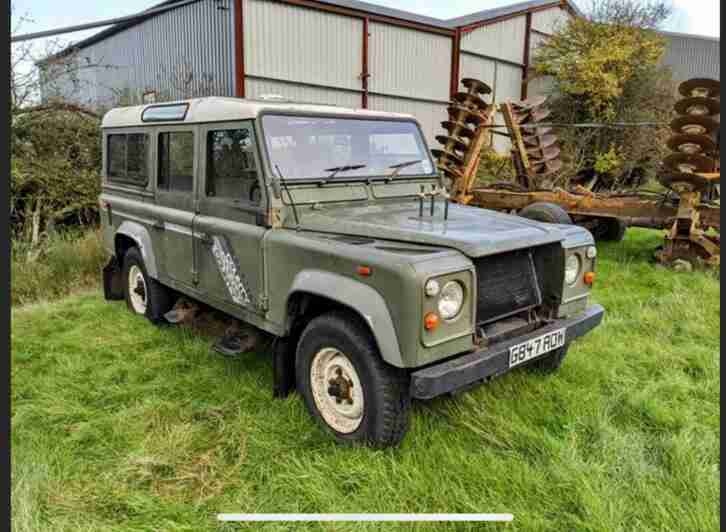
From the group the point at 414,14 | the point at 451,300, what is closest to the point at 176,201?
the point at 451,300

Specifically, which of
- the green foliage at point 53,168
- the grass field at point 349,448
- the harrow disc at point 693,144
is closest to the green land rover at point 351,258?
the grass field at point 349,448

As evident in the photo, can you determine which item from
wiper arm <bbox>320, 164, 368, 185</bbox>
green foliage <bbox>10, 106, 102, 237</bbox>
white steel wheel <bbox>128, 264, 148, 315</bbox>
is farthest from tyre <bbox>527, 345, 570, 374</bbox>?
green foliage <bbox>10, 106, 102, 237</bbox>

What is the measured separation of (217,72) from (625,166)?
10.3m

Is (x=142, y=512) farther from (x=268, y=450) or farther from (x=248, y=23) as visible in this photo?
(x=248, y=23)

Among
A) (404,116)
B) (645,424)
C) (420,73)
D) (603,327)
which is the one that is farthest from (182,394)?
(420,73)

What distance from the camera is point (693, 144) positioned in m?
6.77

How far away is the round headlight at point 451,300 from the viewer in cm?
279

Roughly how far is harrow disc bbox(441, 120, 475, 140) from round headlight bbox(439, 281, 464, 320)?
6705 millimetres

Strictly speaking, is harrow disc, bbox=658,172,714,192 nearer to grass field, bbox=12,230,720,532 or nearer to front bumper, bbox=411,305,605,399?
grass field, bbox=12,230,720,532

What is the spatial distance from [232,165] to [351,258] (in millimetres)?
1366

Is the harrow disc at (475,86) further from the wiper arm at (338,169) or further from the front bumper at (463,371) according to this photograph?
the front bumper at (463,371)

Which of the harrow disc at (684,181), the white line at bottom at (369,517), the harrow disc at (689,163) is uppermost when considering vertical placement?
the harrow disc at (689,163)

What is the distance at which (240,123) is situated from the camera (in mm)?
3674

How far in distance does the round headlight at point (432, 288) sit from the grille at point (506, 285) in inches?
18.8
